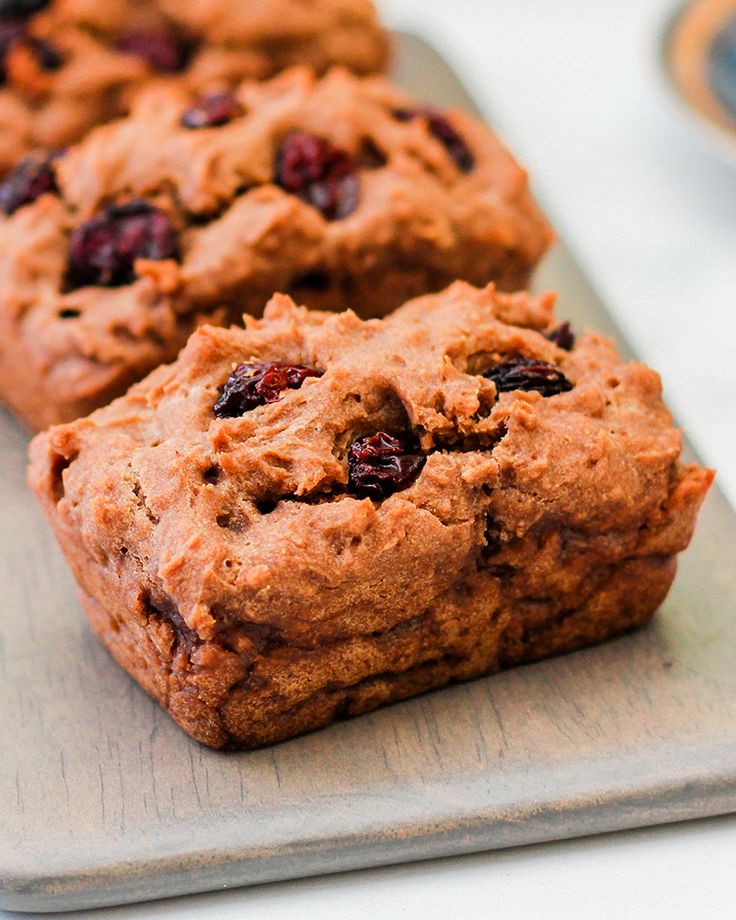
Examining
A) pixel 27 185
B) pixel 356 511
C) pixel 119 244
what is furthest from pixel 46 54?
pixel 356 511

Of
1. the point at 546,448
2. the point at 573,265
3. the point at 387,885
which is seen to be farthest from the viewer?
the point at 573,265

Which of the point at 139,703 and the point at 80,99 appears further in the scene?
A: the point at 80,99

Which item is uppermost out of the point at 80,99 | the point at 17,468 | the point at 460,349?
the point at 460,349

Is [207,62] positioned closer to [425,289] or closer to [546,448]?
[425,289]

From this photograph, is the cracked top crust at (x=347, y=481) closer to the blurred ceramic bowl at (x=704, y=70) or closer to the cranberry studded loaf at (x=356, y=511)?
the cranberry studded loaf at (x=356, y=511)

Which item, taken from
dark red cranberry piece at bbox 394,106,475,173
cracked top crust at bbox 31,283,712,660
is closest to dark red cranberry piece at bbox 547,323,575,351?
cracked top crust at bbox 31,283,712,660

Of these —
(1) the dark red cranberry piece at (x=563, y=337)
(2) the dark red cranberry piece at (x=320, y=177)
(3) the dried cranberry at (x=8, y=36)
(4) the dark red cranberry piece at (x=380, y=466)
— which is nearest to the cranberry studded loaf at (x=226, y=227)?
(2) the dark red cranberry piece at (x=320, y=177)

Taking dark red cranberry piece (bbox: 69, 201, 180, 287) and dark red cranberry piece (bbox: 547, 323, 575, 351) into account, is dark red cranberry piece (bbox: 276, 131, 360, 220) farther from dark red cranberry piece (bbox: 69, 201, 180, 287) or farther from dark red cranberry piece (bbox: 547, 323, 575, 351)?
dark red cranberry piece (bbox: 547, 323, 575, 351)

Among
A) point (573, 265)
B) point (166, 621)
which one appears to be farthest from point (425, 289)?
point (166, 621)
